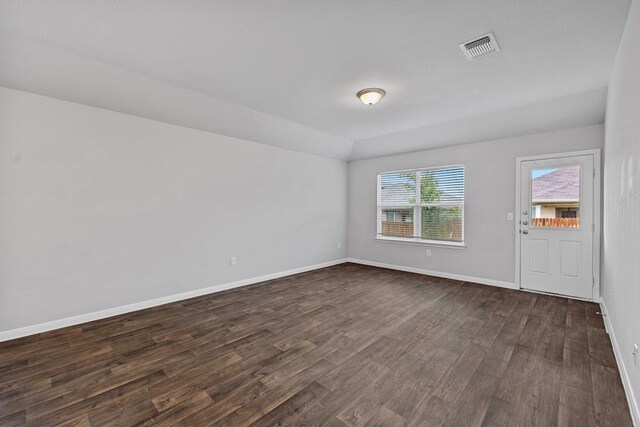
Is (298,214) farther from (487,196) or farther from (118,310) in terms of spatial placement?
(487,196)

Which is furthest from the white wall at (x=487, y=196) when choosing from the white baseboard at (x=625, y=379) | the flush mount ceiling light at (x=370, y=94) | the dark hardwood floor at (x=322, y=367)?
the flush mount ceiling light at (x=370, y=94)

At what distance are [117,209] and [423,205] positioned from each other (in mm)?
4913

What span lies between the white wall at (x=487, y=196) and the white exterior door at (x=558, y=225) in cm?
18

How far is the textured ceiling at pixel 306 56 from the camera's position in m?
2.02

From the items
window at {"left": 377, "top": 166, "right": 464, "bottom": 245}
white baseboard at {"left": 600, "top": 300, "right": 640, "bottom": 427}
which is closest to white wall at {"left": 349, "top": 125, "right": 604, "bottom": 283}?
window at {"left": 377, "top": 166, "right": 464, "bottom": 245}

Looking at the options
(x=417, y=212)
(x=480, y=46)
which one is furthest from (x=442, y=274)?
(x=480, y=46)

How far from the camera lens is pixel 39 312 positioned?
287 centimetres

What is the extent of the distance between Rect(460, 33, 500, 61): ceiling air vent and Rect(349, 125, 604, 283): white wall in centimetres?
245

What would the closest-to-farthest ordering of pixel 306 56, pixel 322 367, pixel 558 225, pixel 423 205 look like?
pixel 322 367 → pixel 306 56 → pixel 558 225 → pixel 423 205

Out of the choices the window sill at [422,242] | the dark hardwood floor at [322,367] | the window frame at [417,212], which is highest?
the window frame at [417,212]

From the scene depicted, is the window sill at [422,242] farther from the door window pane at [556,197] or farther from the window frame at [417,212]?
the door window pane at [556,197]

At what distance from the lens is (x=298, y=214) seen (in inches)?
215

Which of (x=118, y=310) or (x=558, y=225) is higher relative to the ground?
(x=558, y=225)

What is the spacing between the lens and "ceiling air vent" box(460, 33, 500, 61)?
231 cm
